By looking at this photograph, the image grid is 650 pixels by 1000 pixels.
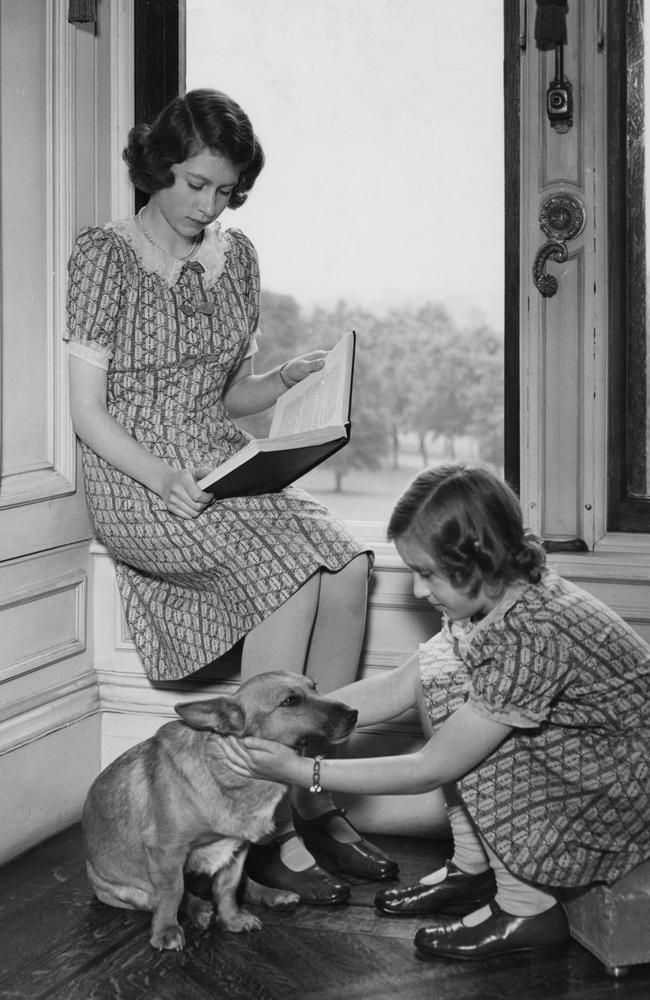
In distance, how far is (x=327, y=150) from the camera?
2.92 metres

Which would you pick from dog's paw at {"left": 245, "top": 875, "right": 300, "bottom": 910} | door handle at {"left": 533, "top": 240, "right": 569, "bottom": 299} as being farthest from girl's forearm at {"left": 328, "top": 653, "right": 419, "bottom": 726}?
door handle at {"left": 533, "top": 240, "right": 569, "bottom": 299}

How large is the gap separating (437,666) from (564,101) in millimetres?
1293

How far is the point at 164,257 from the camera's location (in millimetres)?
2557

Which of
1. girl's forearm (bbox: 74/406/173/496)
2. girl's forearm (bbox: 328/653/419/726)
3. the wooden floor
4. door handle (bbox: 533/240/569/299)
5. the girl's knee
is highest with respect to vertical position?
door handle (bbox: 533/240/569/299)

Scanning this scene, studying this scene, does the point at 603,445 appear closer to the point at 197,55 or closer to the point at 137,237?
the point at 137,237

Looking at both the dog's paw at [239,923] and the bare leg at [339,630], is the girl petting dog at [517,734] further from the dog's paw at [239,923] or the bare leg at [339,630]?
the bare leg at [339,630]

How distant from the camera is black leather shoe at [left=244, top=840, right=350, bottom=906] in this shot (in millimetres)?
2277

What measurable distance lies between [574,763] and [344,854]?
65 centimetres

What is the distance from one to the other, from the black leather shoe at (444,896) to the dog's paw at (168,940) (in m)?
0.39

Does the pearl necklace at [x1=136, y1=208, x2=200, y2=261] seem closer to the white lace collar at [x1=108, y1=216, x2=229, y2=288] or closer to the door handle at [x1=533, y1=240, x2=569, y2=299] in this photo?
the white lace collar at [x1=108, y1=216, x2=229, y2=288]

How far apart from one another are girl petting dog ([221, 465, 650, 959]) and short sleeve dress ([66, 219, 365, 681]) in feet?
1.40

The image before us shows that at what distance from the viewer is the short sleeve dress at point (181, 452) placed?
2.38 m

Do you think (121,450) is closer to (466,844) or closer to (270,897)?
(270,897)

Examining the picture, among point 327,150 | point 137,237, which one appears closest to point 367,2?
point 327,150
